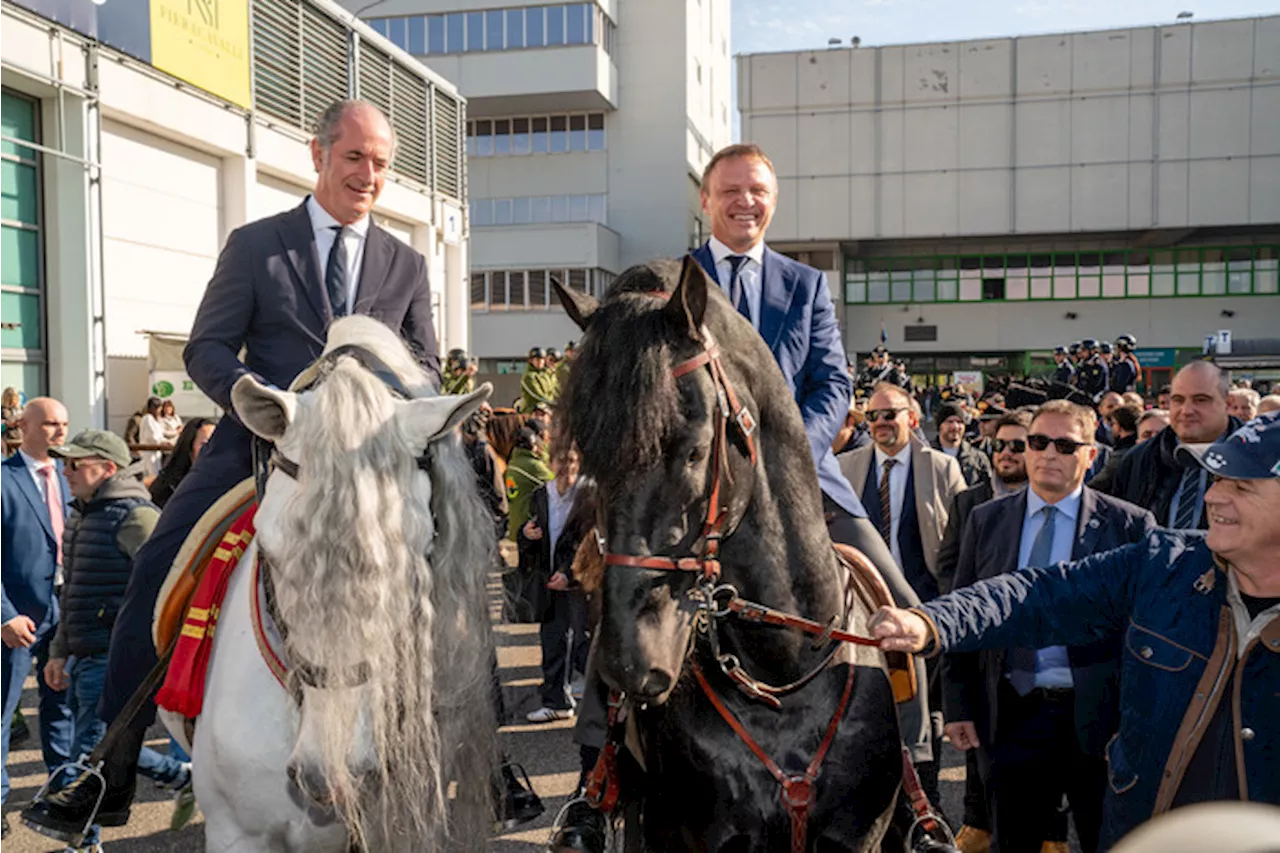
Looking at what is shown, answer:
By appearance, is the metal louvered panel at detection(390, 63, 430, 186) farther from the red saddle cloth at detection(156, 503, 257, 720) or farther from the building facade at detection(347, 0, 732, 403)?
the red saddle cloth at detection(156, 503, 257, 720)

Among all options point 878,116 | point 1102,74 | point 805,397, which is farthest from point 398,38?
point 805,397

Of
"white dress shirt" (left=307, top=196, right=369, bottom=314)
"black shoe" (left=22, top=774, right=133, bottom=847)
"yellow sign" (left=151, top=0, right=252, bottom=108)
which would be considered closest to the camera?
"black shoe" (left=22, top=774, right=133, bottom=847)

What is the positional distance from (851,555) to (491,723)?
4.19 ft

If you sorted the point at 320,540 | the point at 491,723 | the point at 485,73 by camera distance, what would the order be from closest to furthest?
the point at 320,540
the point at 491,723
the point at 485,73

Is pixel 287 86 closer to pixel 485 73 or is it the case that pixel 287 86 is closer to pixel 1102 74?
pixel 485 73

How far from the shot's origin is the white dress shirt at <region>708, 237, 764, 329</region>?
10.9 ft

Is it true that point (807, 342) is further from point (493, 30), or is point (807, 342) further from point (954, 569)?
point (493, 30)

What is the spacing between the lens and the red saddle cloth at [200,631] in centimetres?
279

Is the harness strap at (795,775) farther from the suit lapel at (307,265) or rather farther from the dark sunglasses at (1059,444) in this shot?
the dark sunglasses at (1059,444)

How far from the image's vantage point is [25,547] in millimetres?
5879

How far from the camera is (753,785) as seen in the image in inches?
106

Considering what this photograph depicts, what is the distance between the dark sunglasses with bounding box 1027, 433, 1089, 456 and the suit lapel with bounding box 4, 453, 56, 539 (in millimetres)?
5847

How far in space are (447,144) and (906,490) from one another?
69.1 ft

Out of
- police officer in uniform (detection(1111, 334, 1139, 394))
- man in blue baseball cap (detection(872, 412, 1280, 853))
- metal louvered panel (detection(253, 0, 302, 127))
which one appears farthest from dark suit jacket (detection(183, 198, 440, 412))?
metal louvered panel (detection(253, 0, 302, 127))
